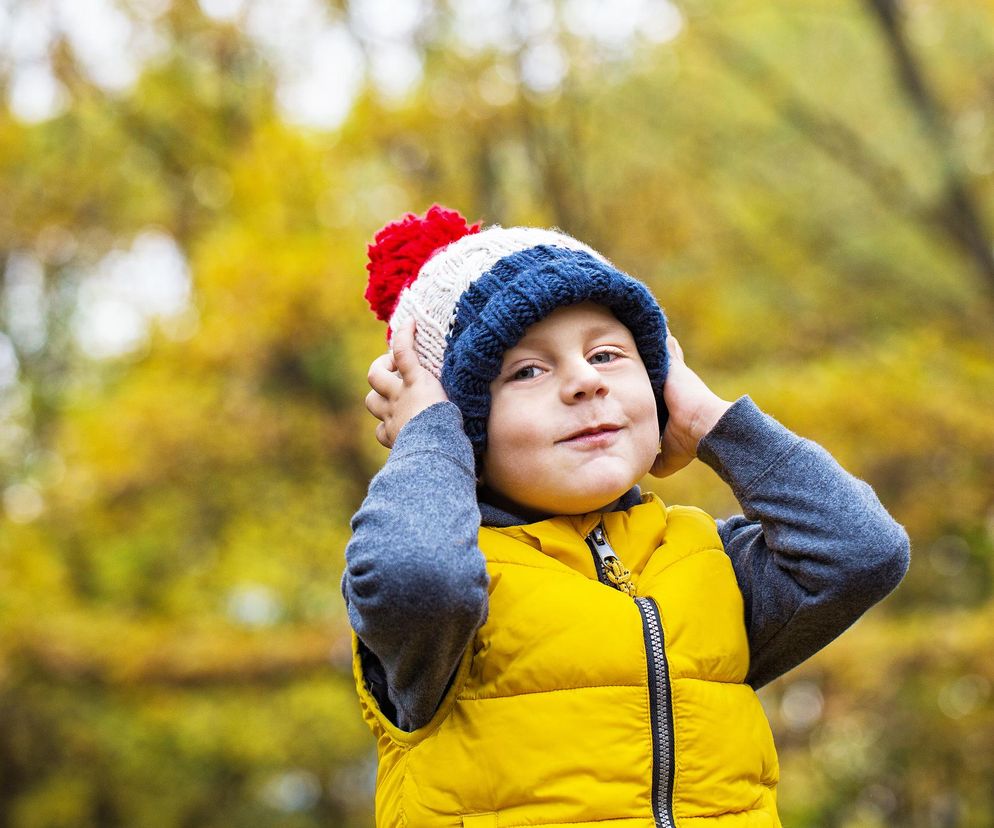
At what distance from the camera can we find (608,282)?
1591 mm

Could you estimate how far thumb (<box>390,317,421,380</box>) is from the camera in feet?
5.43

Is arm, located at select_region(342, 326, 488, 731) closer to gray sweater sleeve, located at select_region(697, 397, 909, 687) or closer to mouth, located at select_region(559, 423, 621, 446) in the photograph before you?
mouth, located at select_region(559, 423, 621, 446)

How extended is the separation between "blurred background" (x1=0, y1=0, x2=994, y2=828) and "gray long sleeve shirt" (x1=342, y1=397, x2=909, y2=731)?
3667mm

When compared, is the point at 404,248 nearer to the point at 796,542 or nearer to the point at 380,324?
the point at 796,542

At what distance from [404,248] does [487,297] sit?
0.92 ft

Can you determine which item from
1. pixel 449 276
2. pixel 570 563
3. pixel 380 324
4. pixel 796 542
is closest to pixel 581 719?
pixel 570 563

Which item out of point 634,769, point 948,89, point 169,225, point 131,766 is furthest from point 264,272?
point 634,769

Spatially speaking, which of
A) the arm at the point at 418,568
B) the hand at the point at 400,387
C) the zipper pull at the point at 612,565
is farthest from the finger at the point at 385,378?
the zipper pull at the point at 612,565

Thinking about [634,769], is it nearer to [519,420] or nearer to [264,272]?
[519,420]

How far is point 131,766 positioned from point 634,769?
8.18 metres

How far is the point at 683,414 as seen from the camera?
1.70 metres

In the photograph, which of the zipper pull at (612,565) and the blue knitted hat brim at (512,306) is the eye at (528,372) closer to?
the blue knitted hat brim at (512,306)

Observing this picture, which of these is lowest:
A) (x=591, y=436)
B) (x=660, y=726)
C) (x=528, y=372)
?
(x=660, y=726)

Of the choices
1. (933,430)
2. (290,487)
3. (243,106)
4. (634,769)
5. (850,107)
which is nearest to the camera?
(634,769)
